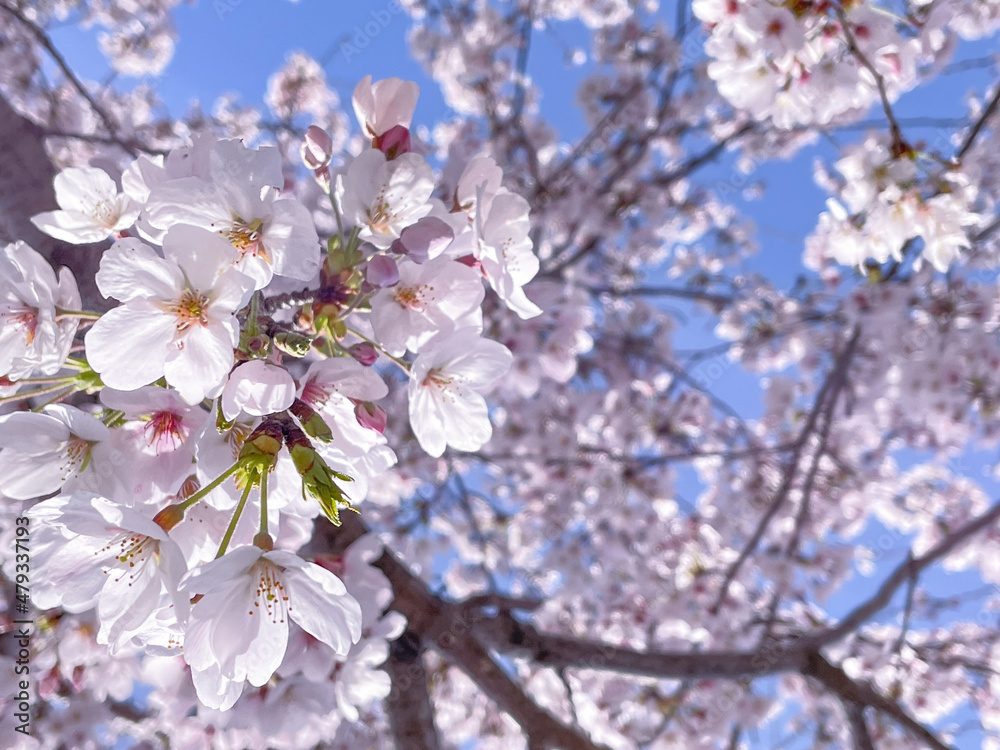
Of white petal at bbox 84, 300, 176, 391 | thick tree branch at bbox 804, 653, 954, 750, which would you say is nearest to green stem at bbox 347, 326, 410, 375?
white petal at bbox 84, 300, 176, 391

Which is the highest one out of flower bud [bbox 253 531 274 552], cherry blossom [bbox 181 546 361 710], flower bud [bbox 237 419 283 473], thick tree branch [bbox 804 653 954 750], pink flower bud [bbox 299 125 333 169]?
thick tree branch [bbox 804 653 954 750]

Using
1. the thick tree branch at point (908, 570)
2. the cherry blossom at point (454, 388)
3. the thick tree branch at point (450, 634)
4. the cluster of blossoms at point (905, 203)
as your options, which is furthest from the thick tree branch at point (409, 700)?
the cluster of blossoms at point (905, 203)

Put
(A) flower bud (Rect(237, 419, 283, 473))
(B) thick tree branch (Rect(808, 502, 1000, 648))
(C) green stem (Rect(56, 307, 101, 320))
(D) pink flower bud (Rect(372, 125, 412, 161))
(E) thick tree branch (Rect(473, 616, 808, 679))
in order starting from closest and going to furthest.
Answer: (A) flower bud (Rect(237, 419, 283, 473))
(C) green stem (Rect(56, 307, 101, 320))
(D) pink flower bud (Rect(372, 125, 412, 161))
(E) thick tree branch (Rect(473, 616, 808, 679))
(B) thick tree branch (Rect(808, 502, 1000, 648))

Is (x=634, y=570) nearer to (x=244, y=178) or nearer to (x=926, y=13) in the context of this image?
(x=926, y=13)

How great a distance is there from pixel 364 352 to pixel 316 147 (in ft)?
1.12

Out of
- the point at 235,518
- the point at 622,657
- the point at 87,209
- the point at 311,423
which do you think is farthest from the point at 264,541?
the point at 622,657

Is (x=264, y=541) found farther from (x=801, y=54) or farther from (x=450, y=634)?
(x=801, y=54)

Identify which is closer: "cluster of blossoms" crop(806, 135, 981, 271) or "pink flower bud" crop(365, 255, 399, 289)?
"pink flower bud" crop(365, 255, 399, 289)

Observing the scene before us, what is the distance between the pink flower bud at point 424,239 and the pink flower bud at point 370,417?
22 centimetres

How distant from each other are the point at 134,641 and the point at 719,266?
22.3 feet

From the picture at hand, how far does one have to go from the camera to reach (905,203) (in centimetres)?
178

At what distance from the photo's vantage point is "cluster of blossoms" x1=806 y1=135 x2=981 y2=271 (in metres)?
1.70

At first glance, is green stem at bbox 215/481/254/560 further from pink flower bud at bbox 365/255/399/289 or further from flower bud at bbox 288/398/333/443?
pink flower bud at bbox 365/255/399/289

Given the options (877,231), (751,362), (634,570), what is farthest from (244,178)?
A: (751,362)
